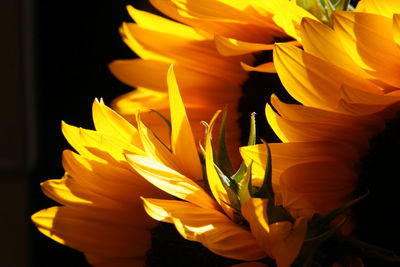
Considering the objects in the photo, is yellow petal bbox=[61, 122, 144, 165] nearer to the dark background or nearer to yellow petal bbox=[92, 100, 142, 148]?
yellow petal bbox=[92, 100, 142, 148]

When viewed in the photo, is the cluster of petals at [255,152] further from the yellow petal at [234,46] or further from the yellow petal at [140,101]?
the yellow petal at [140,101]

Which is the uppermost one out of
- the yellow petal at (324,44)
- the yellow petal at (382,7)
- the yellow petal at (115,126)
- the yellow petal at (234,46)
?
the yellow petal at (382,7)

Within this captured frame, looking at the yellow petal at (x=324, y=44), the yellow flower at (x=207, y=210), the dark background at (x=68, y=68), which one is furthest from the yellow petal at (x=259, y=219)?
the dark background at (x=68, y=68)

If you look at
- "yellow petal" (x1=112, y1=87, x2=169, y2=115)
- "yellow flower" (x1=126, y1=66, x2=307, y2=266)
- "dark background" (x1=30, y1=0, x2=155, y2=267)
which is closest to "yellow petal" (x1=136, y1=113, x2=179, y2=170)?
"yellow flower" (x1=126, y1=66, x2=307, y2=266)

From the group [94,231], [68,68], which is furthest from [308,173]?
[68,68]

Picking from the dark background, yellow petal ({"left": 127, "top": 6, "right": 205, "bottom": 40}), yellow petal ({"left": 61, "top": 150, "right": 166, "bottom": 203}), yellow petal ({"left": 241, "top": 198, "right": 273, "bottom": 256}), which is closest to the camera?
yellow petal ({"left": 241, "top": 198, "right": 273, "bottom": 256})

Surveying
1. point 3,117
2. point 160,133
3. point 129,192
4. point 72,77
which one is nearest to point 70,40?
point 72,77

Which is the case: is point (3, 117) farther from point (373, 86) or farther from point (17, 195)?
point (373, 86)

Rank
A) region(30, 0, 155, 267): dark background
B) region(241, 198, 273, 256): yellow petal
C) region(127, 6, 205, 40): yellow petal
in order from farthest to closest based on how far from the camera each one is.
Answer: region(30, 0, 155, 267): dark background < region(127, 6, 205, 40): yellow petal < region(241, 198, 273, 256): yellow petal
